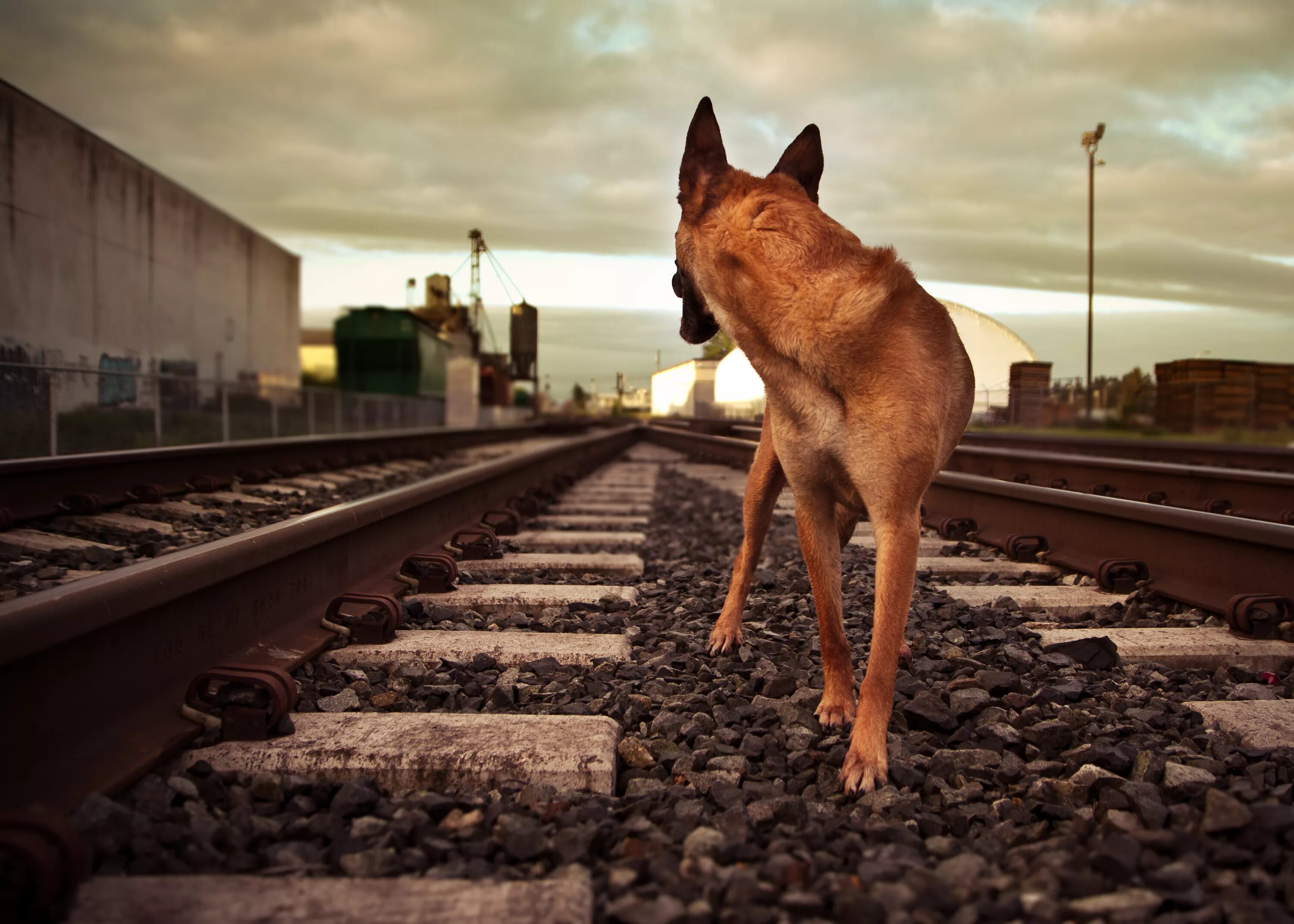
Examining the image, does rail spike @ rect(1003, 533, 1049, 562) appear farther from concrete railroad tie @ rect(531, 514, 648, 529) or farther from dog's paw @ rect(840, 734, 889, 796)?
dog's paw @ rect(840, 734, 889, 796)

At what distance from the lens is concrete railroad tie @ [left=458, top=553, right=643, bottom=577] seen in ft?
14.5

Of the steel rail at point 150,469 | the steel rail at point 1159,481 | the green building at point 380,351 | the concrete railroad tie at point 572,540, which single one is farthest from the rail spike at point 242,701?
the green building at point 380,351

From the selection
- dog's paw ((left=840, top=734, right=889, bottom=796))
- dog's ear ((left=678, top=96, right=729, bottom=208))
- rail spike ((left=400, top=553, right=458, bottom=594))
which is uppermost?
dog's ear ((left=678, top=96, right=729, bottom=208))

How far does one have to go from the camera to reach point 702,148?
2.60m

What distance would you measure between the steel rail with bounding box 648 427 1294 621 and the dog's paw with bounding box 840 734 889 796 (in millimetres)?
1841

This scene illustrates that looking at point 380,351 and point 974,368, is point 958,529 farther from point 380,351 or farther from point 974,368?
point 380,351

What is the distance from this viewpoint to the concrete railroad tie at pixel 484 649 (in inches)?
110

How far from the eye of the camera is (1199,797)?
6.12 feet

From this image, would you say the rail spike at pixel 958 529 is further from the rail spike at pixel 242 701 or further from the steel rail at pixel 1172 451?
the rail spike at pixel 242 701

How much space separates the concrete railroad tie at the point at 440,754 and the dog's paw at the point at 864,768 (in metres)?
0.54

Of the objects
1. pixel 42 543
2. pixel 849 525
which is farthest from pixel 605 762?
pixel 42 543

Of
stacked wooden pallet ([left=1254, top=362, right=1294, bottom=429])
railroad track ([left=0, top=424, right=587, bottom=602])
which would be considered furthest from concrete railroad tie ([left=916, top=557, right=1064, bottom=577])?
stacked wooden pallet ([left=1254, top=362, right=1294, bottom=429])

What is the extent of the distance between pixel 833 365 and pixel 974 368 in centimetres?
76

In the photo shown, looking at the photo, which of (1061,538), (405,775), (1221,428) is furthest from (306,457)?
→ (1221,428)
